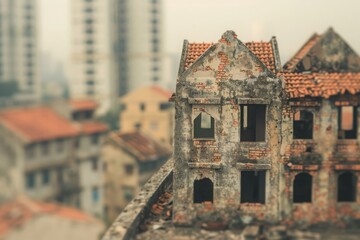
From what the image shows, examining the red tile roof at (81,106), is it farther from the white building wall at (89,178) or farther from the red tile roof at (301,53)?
the red tile roof at (301,53)

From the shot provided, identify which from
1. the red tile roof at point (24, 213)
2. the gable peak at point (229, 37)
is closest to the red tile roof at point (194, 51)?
the gable peak at point (229, 37)

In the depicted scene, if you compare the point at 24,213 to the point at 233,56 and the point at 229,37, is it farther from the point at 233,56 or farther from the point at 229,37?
the point at 229,37

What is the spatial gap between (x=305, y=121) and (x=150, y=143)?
4097cm

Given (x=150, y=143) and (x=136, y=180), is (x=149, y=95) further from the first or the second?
(x=136, y=180)

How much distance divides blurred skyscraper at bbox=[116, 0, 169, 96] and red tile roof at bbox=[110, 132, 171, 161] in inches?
2403

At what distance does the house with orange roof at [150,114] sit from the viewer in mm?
74938

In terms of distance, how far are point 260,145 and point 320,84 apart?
3.86 meters

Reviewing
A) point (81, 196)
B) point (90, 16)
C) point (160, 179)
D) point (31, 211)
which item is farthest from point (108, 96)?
point (160, 179)

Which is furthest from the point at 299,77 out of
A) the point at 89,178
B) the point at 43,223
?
the point at 89,178

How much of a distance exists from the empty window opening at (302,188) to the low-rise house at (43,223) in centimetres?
2610

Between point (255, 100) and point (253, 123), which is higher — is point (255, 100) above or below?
above

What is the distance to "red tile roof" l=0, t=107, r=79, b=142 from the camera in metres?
56.8

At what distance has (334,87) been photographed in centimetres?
2178

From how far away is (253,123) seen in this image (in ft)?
76.5
